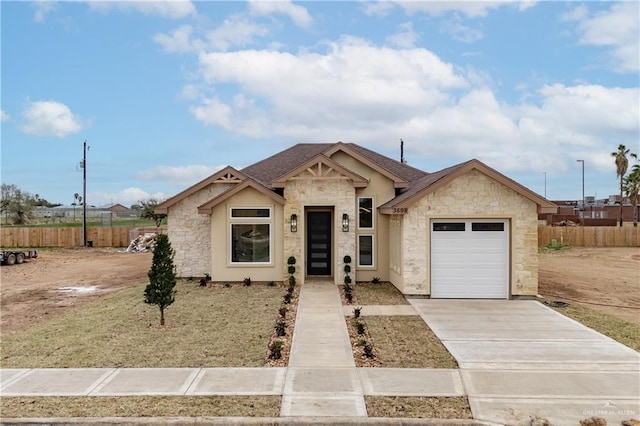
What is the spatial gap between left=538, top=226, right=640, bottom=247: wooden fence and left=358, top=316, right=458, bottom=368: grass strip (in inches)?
1001

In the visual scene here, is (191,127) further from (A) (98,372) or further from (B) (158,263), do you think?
(A) (98,372)

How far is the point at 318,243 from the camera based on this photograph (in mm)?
15641

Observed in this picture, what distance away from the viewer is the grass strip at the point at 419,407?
201 inches

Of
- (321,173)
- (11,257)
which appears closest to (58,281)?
(11,257)

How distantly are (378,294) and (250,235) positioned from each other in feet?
15.9

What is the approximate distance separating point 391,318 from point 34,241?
32592 mm

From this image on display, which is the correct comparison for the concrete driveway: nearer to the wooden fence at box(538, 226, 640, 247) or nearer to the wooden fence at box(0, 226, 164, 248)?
the wooden fence at box(538, 226, 640, 247)

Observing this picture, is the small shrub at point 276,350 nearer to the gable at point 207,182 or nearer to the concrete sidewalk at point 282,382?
the concrete sidewalk at point 282,382

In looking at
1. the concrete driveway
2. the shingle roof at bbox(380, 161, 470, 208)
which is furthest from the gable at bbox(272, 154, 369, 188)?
the concrete driveway

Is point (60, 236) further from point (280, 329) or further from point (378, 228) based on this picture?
point (280, 329)

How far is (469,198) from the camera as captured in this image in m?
12.0


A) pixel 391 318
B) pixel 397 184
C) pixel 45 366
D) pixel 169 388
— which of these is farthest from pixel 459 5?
pixel 45 366

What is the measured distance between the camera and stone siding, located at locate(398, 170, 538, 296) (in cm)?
1190

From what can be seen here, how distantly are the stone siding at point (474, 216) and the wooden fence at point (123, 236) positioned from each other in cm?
2109
